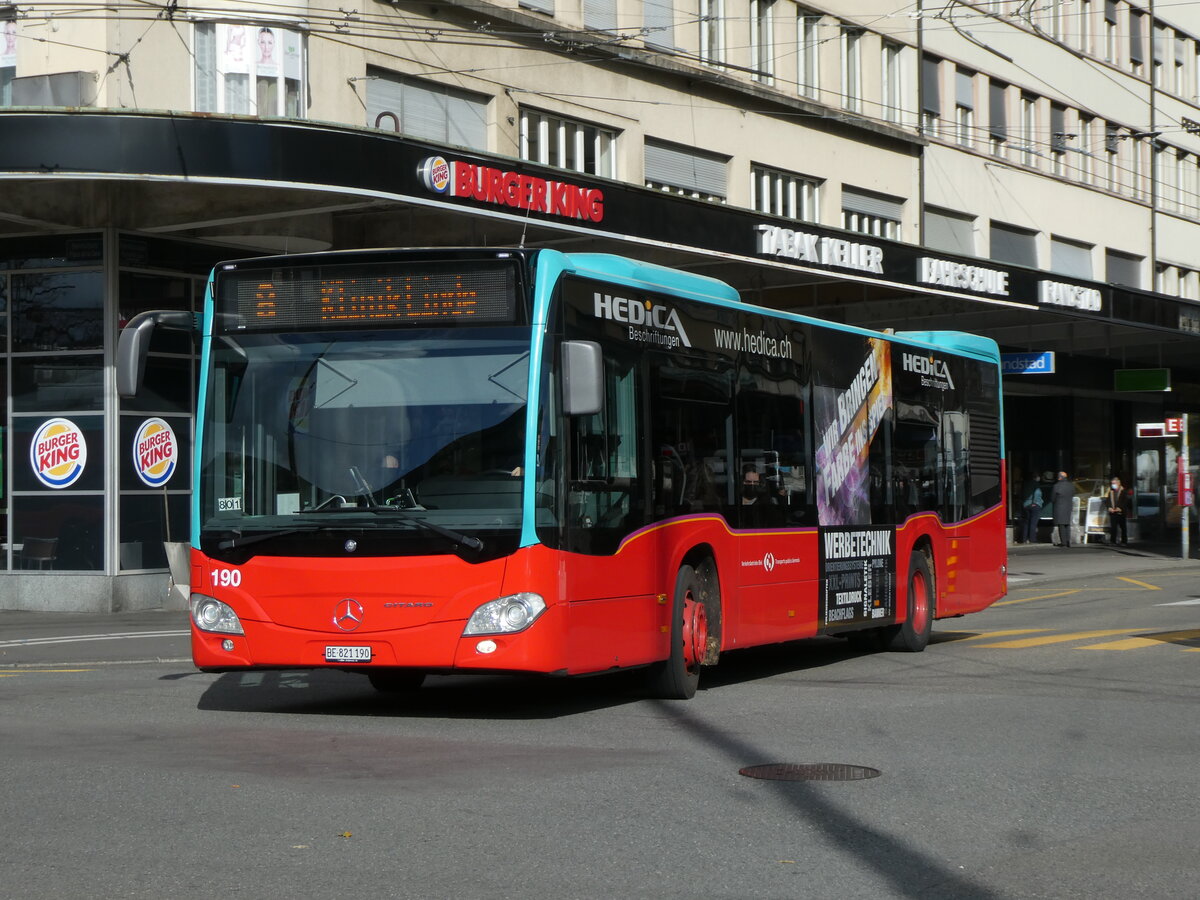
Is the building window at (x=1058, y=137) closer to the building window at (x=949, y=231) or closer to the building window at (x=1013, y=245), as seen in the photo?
the building window at (x=1013, y=245)

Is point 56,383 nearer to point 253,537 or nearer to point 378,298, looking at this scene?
point 253,537

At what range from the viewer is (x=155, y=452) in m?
22.8

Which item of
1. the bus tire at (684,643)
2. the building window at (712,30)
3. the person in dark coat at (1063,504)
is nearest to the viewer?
the bus tire at (684,643)

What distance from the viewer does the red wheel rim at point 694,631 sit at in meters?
12.0

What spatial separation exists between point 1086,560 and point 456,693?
81.1ft

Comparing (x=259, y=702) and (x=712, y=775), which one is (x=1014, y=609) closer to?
(x=259, y=702)

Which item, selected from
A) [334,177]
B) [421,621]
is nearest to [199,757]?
[421,621]

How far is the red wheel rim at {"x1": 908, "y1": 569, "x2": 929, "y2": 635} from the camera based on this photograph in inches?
640

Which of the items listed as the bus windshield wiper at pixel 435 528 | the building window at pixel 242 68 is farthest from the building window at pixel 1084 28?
the bus windshield wiper at pixel 435 528

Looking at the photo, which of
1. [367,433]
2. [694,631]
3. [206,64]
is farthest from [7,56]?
[694,631]

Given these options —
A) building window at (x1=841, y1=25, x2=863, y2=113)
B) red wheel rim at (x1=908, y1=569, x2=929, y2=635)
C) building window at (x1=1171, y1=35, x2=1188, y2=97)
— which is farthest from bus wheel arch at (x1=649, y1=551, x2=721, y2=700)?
building window at (x1=1171, y1=35, x2=1188, y2=97)

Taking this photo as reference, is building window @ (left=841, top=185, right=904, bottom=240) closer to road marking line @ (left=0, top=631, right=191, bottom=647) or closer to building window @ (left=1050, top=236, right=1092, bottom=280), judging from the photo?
building window @ (left=1050, top=236, right=1092, bottom=280)

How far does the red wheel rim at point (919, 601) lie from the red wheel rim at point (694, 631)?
4415 millimetres

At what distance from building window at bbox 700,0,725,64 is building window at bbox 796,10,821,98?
263cm
